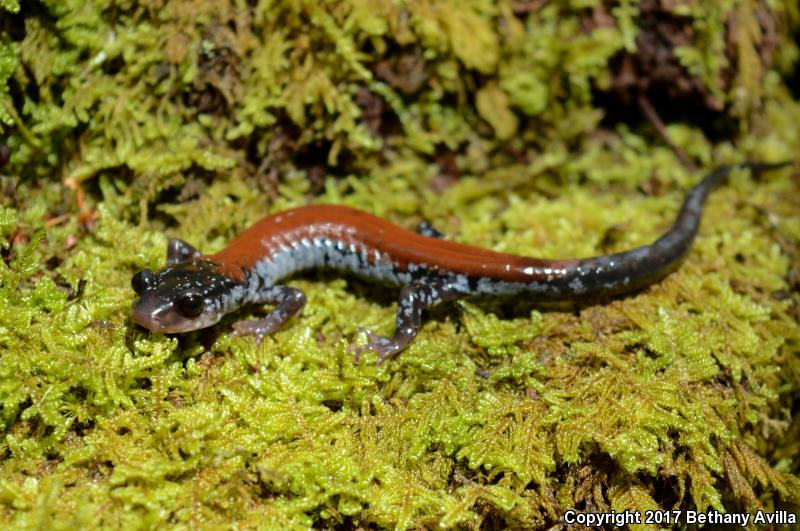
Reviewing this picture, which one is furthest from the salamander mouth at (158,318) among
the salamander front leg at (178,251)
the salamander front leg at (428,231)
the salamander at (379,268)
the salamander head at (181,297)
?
the salamander front leg at (428,231)

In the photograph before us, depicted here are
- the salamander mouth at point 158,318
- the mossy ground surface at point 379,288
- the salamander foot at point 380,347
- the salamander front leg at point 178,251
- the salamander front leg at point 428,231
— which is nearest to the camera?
the mossy ground surface at point 379,288

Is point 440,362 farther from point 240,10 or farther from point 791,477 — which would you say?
point 240,10

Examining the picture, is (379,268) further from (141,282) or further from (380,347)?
(141,282)

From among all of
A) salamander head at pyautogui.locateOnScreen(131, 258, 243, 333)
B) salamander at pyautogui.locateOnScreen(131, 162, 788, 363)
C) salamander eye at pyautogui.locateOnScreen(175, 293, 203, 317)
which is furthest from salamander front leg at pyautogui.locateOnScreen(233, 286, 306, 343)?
salamander eye at pyautogui.locateOnScreen(175, 293, 203, 317)

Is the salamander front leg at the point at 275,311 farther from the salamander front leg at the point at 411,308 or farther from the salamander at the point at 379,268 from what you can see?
the salamander front leg at the point at 411,308

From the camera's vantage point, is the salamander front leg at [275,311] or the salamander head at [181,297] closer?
the salamander head at [181,297]

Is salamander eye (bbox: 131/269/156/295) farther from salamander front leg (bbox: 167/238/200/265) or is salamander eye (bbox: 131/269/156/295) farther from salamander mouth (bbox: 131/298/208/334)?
salamander front leg (bbox: 167/238/200/265)
